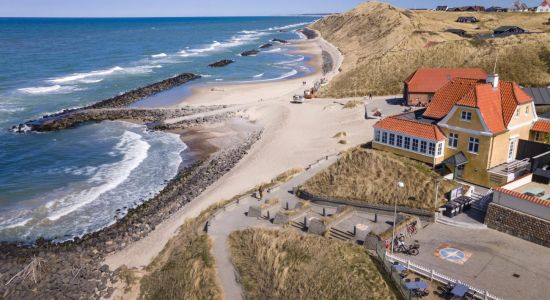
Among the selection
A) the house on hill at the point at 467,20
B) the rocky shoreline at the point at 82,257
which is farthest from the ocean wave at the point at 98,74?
the house on hill at the point at 467,20

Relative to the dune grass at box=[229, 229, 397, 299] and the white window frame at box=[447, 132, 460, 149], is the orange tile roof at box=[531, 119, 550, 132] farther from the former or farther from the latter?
the dune grass at box=[229, 229, 397, 299]

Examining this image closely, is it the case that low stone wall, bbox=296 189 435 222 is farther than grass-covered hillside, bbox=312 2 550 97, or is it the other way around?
grass-covered hillside, bbox=312 2 550 97

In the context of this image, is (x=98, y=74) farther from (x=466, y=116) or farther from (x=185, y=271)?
(x=466, y=116)

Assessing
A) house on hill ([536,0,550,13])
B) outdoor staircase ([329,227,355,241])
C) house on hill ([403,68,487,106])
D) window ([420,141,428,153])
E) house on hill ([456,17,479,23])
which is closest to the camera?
outdoor staircase ([329,227,355,241])

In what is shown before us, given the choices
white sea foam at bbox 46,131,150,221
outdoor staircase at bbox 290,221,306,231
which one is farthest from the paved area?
white sea foam at bbox 46,131,150,221

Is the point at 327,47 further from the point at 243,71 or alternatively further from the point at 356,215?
the point at 356,215

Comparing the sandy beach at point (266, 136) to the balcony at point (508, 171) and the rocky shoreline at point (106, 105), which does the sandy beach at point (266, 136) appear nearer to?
the rocky shoreline at point (106, 105)

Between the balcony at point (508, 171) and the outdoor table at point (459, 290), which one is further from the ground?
the balcony at point (508, 171)
